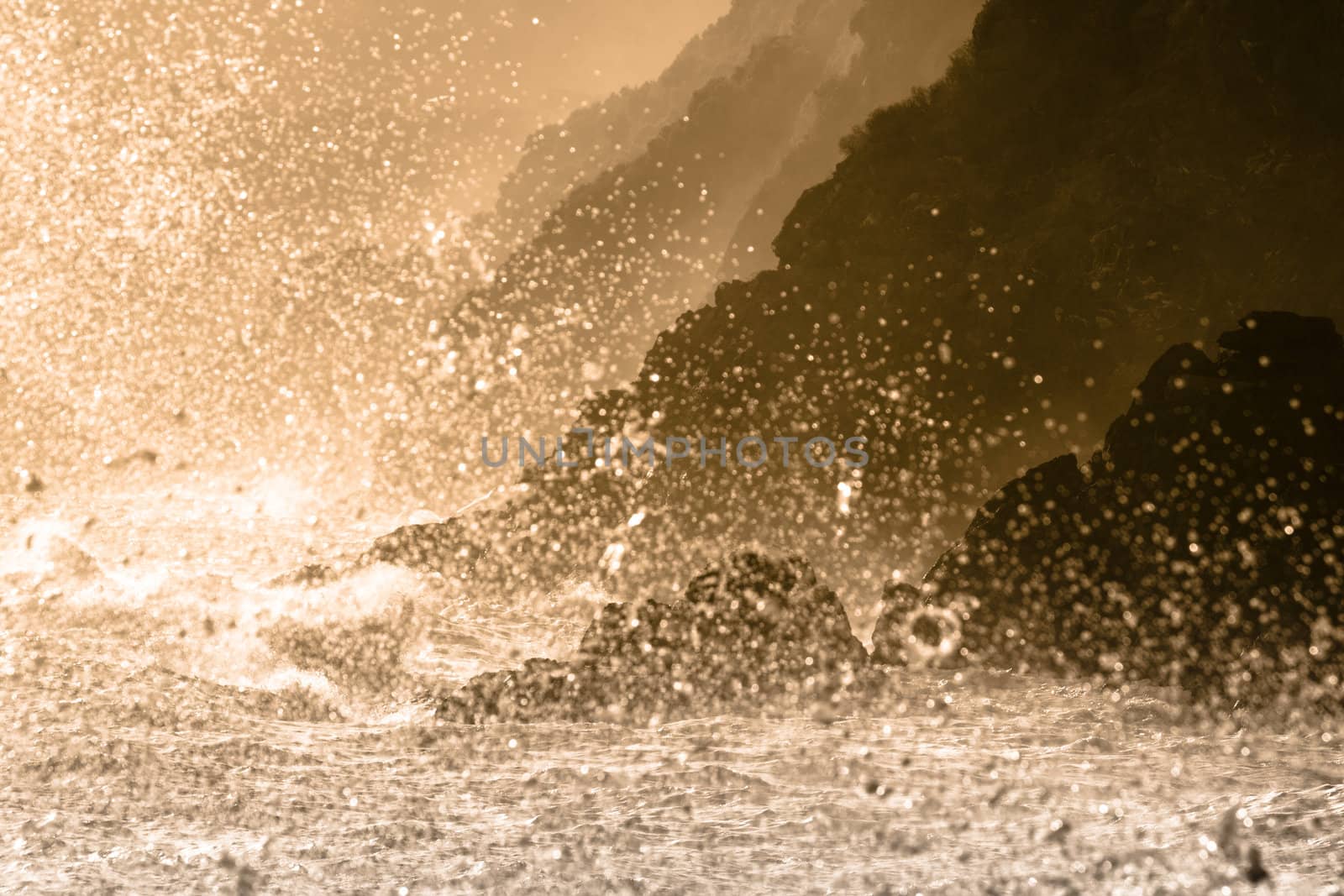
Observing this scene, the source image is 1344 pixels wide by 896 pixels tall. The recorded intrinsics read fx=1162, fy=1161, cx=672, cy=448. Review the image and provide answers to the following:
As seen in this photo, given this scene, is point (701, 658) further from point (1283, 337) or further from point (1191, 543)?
point (1283, 337)

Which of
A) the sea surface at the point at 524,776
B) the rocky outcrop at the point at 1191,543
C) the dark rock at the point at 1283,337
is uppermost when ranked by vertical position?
the dark rock at the point at 1283,337

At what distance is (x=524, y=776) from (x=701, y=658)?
93.9 inches

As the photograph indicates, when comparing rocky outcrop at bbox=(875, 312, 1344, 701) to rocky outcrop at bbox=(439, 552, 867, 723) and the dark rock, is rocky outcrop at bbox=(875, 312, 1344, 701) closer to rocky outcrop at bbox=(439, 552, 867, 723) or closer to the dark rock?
the dark rock

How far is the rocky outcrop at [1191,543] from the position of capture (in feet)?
21.1

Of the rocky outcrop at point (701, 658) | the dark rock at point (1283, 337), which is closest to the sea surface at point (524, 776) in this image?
the rocky outcrop at point (701, 658)

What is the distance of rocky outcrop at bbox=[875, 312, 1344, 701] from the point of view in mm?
6445

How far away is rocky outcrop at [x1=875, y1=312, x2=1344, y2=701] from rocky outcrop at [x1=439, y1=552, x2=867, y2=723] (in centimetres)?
49

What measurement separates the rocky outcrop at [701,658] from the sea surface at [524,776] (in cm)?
31

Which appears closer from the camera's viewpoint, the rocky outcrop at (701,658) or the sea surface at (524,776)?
the sea surface at (524,776)

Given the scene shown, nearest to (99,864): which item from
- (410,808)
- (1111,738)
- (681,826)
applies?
(410,808)

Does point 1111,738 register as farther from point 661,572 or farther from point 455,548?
point 455,548

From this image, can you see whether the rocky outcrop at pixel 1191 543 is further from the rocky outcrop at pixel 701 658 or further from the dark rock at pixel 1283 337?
the rocky outcrop at pixel 701 658

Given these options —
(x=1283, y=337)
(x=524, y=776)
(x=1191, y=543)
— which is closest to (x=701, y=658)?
(x=524, y=776)

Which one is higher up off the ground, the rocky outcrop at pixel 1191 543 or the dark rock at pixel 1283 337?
the dark rock at pixel 1283 337
